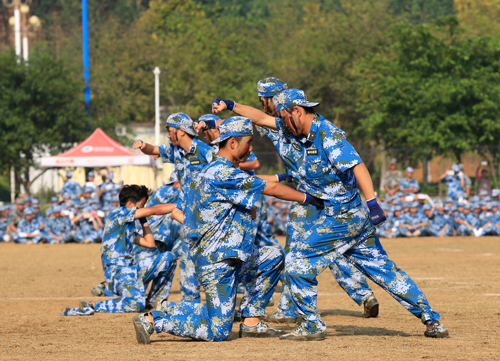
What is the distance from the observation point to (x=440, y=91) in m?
36.8

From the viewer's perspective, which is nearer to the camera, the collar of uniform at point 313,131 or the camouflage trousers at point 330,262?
the camouflage trousers at point 330,262

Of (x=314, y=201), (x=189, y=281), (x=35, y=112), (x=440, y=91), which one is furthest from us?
(x=440, y=91)

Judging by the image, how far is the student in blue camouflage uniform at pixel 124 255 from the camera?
8773 mm

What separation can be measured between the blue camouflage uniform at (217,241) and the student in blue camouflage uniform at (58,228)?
15213 mm

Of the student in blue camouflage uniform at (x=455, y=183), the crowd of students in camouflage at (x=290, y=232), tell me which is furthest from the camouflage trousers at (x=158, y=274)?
the student in blue camouflage uniform at (x=455, y=183)

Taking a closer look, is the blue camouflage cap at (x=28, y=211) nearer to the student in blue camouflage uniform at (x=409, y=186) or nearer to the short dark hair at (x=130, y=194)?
the student in blue camouflage uniform at (x=409, y=186)

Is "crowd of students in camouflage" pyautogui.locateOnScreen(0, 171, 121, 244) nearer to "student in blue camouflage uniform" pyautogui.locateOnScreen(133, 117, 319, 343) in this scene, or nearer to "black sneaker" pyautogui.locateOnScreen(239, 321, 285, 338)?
"black sneaker" pyautogui.locateOnScreen(239, 321, 285, 338)

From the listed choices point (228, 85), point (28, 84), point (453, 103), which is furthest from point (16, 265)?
point (228, 85)

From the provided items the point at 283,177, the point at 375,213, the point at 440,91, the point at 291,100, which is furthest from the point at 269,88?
the point at 440,91

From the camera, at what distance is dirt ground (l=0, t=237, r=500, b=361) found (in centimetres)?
596

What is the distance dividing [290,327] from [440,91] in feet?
101

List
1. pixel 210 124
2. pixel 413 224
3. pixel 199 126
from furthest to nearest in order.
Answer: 1. pixel 413 224
2. pixel 210 124
3. pixel 199 126

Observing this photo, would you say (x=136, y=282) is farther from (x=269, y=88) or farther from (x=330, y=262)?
(x=330, y=262)

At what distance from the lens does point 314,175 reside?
655 cm
